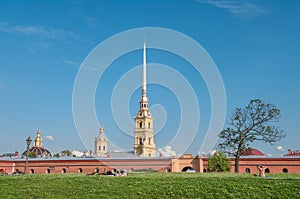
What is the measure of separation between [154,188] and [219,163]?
25.9 m

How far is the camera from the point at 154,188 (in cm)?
1680

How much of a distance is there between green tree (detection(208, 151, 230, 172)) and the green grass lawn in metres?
23.5

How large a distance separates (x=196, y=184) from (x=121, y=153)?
6767cm

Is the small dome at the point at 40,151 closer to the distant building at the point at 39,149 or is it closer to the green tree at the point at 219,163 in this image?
the distant building at the point at 39,149

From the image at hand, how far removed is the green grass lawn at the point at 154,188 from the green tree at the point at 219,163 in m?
23.5

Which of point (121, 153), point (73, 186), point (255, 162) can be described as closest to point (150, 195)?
point (73, 186)

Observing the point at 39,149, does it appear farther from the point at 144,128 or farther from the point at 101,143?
the point at 144,128

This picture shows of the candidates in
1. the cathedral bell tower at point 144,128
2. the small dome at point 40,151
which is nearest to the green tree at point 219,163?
the cathedral bell tower at point 144,128

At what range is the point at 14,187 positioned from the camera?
1825cm

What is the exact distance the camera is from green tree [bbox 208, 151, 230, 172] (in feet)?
135

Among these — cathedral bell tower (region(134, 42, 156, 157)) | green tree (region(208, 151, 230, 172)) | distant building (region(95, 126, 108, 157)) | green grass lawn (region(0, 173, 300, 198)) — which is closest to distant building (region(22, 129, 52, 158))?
distant building (region(95, 126, 108, 157))

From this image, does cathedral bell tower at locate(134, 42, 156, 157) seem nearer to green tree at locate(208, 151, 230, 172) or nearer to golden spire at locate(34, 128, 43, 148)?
golden spire at locate(34, 128, 43, 148)

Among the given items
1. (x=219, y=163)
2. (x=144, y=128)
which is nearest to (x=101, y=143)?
(x=144, y=128)

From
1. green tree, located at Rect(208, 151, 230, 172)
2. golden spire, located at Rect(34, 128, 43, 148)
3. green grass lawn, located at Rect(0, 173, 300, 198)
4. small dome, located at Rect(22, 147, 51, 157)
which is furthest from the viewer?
golden spire, located at Rect(34, 128, 43, 148)
